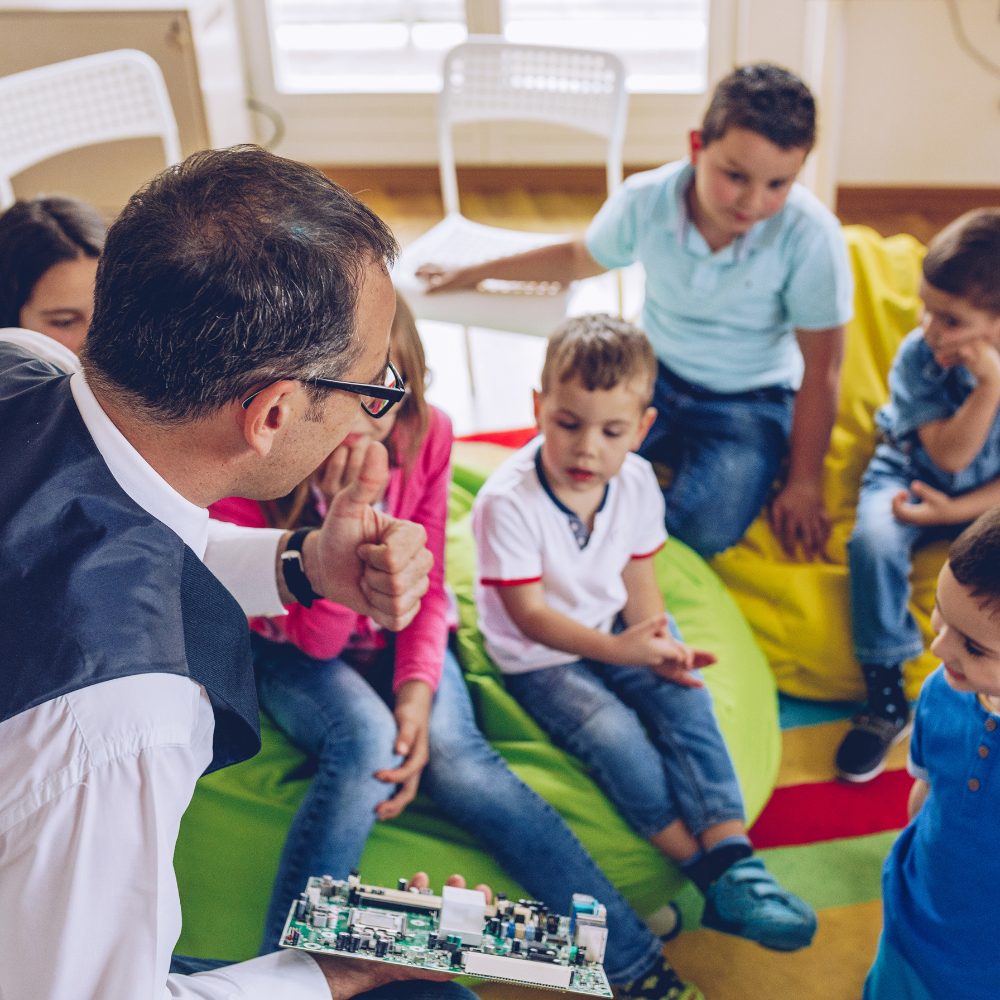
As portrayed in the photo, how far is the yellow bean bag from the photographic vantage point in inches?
81.0

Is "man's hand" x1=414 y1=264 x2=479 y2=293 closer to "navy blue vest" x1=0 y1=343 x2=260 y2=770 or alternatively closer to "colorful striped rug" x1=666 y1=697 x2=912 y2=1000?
"colorful striped rug" x1=666 y1=697 x2=912 y2=1000

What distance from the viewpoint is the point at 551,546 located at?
165 centimetres

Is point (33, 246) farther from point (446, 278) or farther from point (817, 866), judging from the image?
point (817, 866)

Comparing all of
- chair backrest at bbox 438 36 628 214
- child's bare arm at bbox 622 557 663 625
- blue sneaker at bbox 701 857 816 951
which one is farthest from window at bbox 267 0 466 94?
blue sneaker at bbox 701 857 816 951

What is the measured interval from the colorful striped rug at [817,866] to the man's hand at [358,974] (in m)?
Answer: 0.61

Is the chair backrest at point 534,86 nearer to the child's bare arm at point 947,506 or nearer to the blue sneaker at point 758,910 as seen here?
the child's bare arm at point 947,506

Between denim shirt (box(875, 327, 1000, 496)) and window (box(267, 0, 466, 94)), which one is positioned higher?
window (box(267, 0, 466, 94))

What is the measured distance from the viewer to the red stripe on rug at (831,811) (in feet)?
6.05

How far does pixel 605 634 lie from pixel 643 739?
16 cm

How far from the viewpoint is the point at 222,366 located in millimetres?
952

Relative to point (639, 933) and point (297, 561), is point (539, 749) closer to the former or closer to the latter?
point (639, 933)

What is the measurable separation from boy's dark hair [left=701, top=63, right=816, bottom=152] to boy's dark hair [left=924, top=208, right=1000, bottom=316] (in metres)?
0.30

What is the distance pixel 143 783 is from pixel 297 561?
1.63ft

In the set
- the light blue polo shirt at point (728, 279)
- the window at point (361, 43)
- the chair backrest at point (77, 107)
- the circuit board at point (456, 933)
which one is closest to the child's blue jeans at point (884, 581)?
the light blue polo shirt at point (728, 279)
